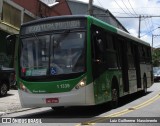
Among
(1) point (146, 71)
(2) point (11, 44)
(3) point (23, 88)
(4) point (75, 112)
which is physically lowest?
(4) point (75, 112)

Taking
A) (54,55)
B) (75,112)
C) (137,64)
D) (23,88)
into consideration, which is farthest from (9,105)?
(137,64)

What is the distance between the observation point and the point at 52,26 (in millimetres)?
13758

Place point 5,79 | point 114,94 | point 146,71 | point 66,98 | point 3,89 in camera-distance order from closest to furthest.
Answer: point 66,98 → point 114,94 → point 3,89 → point 5,79 → point 146,71

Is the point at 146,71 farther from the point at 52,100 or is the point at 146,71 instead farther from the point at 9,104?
the point at 52,100

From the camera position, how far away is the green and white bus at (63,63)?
12984 mm

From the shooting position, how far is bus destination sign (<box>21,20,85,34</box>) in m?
13.5

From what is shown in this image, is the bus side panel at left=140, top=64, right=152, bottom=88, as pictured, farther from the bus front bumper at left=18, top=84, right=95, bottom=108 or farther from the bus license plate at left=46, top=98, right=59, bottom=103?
the bus license plate at left=46, top=98, right=59, bottom=103

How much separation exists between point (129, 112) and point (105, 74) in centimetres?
151

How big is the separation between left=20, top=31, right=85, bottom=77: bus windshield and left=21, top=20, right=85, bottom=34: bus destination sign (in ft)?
0.75

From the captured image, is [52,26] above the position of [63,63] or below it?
above

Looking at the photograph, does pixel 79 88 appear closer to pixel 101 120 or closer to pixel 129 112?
pixel 101 120

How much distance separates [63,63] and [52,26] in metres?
1.39

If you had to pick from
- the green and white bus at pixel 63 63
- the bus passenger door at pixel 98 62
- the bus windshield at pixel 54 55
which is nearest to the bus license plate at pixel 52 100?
the green and white bus at pixel 63 63

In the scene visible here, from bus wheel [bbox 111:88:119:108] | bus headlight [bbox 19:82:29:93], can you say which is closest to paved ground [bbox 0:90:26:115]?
bus headlight [bbox 19:82:29:93]
